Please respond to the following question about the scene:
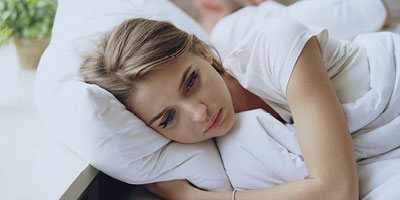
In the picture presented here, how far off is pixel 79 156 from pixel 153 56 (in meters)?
0.26

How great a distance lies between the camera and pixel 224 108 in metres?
0.92

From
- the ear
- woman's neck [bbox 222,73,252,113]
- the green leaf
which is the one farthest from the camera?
the ear

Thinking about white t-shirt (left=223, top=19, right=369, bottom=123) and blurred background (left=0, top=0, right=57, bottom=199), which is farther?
white t-shirt (left=223, top=19, right=369, bottom=123)

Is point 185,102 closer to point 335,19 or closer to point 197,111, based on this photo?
point 197,111

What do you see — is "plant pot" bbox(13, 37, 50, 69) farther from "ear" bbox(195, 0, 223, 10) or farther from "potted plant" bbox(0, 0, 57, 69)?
"ear" bbox(195, 0, 223, 10)

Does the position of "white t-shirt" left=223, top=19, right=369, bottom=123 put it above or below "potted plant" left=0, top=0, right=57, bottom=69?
above

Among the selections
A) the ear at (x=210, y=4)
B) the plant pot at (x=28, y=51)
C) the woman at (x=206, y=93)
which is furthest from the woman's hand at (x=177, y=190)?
the ear at (x=210, y=4)

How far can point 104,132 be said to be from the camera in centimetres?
84

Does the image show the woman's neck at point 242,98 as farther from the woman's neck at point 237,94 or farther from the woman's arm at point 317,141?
the woman's arm at point 317,141

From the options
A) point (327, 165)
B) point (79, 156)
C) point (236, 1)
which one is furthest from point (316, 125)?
point (236, 1)

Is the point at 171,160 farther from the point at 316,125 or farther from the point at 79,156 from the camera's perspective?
the point at 316,125

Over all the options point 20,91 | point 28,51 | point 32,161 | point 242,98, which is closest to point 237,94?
point 242,98

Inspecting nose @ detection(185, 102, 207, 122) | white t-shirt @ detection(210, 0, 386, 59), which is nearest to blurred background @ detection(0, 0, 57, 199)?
nose @ detection(185, 102, 207, 122)

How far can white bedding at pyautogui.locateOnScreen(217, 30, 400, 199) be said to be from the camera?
895 millimetres
